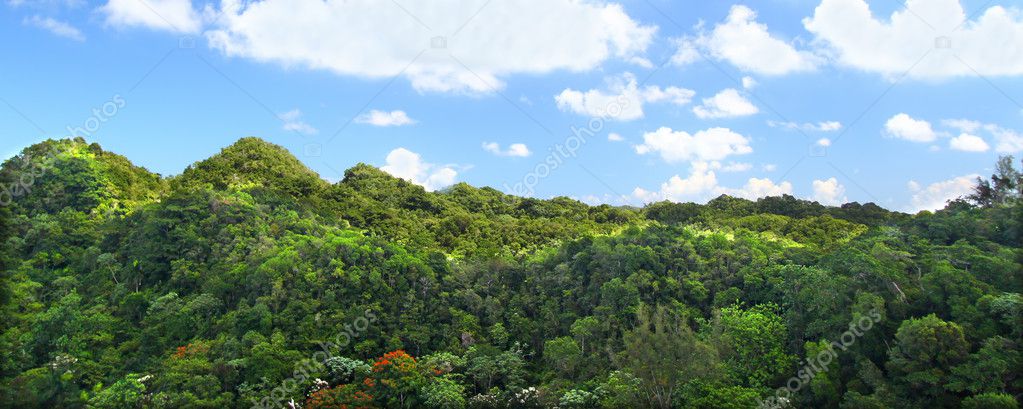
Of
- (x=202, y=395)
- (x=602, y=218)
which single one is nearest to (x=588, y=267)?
(x=602, y=218)
